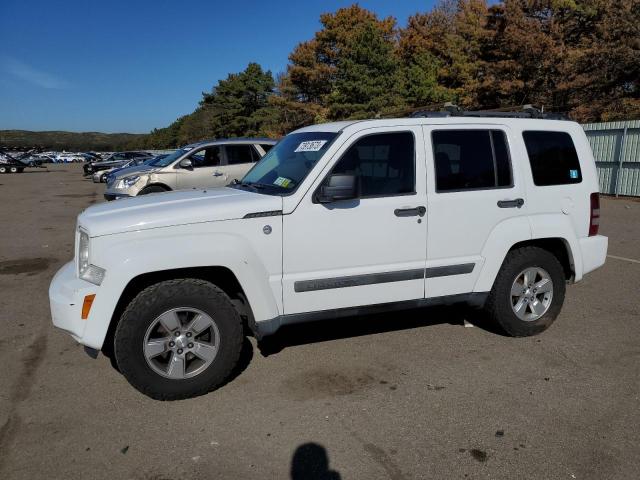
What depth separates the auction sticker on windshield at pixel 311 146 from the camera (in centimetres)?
404

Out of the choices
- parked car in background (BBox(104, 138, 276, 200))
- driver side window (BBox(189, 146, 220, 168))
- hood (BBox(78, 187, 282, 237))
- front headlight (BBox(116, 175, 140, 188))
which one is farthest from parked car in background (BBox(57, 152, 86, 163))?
hood (BBox(78, 187, 282, 237))

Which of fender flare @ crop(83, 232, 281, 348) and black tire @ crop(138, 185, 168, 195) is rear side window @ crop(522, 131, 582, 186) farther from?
black tire @ crop(138, 185, 168, 195)

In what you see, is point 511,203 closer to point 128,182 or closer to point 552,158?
point 552,158

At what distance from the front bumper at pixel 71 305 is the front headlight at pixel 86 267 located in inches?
1.6

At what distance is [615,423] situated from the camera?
3230 millimetres

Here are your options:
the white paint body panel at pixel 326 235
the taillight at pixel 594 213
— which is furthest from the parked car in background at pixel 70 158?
the taillight at pixel 594 213

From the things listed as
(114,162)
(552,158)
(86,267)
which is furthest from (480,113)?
(114,162)

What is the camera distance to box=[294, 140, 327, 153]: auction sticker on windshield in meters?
4.04

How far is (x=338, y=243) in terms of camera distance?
12.5 ft

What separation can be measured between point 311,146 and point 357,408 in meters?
2.05

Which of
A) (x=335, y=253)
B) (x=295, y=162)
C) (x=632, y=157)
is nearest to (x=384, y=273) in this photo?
(x=335, y=253)

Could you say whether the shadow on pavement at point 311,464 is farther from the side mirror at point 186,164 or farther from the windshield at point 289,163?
the side mirror at point 186,164

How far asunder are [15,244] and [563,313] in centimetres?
923

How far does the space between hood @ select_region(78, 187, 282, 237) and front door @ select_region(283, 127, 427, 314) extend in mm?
285
